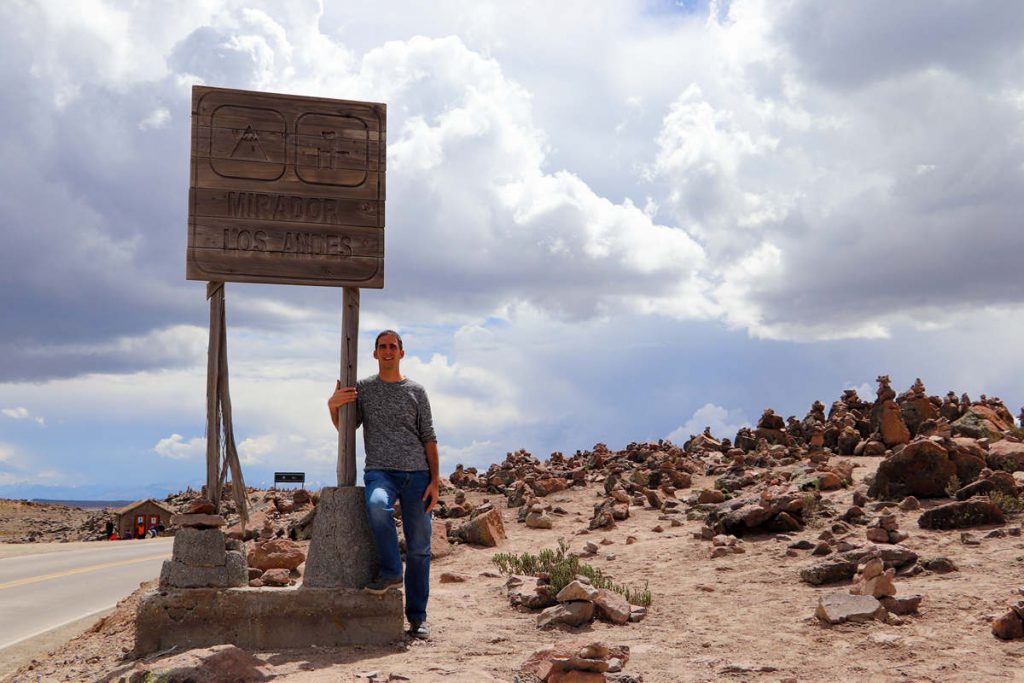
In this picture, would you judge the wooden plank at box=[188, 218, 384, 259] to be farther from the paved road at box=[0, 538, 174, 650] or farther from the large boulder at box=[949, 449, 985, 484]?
the large boulder at box=[949, 449, 985, 484]


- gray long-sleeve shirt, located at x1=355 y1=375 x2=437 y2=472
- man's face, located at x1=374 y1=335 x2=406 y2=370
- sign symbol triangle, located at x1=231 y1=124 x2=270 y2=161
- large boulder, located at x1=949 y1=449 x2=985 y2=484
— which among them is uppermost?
sign symbol triangle, located at x1=231 y1=124 x2=270 y2=161

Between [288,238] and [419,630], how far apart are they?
353cm

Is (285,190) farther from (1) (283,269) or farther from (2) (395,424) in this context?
(2) (395,424)

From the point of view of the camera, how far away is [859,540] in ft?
30.6

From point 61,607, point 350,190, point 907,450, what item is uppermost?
point 350,190

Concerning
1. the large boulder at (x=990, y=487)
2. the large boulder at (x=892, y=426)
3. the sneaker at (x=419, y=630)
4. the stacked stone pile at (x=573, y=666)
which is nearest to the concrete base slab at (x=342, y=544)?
the sneaker at (x=419, y=630)

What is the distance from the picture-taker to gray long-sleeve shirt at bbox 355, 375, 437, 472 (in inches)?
276

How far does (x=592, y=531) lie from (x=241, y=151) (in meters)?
7.69

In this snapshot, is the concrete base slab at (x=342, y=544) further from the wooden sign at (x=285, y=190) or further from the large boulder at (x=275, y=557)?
the large boulder at (x=275, y=557)

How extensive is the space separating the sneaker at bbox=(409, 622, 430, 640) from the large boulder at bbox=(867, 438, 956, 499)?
693cm

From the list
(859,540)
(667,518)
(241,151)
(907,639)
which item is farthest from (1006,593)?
(241,151)

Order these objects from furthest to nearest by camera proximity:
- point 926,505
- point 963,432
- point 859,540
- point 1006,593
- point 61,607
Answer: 1. point 963,432
2. point 61,607
3. point 926,505
4. point 859,540
5. point 1006,593

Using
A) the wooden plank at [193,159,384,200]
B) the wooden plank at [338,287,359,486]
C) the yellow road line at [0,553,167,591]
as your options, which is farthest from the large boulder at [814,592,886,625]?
the yellow road line at [0,553,167,591]

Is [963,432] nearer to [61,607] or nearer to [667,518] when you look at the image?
[667,518]
